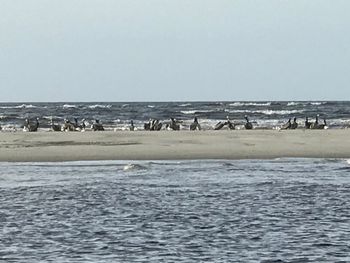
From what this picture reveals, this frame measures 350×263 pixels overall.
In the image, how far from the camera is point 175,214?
42.5 ft

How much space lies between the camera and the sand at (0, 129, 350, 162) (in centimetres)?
2408

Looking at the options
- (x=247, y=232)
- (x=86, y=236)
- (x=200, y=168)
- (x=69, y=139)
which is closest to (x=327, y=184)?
(x=200, y=168)

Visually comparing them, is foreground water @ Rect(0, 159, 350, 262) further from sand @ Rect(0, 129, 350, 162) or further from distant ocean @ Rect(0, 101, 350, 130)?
distant ocean @ Rect(0, 101, 350, 130)

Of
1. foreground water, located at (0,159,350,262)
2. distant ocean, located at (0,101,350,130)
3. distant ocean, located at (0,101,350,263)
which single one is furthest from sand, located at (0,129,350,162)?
distant ocean, located at (0,101,350,130)

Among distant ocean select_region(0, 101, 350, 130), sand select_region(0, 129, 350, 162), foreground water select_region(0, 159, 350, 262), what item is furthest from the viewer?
distant ocean select_region(0, 101, 350, 130)

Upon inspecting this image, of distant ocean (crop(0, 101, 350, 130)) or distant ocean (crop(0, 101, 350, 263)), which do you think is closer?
distant ocean (crop(0, 101, 350, 263))

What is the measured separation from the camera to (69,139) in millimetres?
29000

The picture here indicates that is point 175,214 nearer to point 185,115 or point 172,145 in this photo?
point 172,145

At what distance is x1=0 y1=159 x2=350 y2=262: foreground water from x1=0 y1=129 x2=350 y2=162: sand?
334 centimetres

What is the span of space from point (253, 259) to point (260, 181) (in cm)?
799

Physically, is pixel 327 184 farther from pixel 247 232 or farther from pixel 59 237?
pixel 59 237

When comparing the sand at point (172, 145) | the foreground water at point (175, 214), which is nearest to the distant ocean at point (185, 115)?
the sand at point (172, 145)

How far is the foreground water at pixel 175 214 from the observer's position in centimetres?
1015

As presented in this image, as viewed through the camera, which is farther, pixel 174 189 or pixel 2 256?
pixel 174 189
